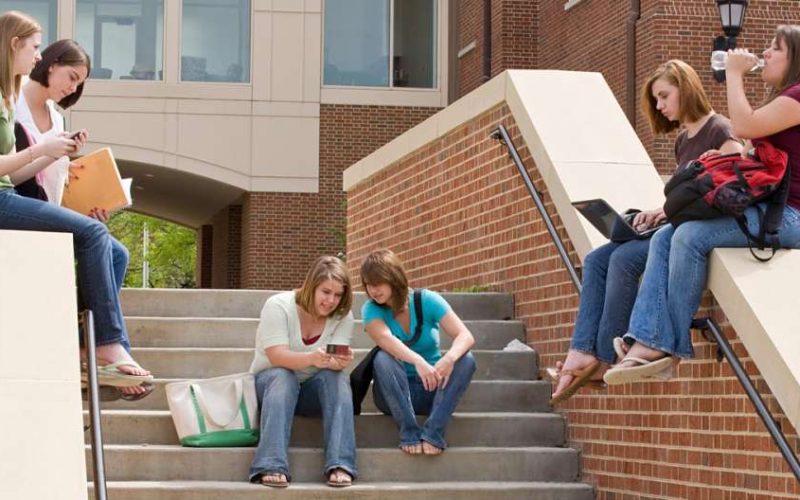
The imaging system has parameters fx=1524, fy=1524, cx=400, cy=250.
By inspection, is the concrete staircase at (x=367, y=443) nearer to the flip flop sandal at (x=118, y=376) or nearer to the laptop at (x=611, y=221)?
the flip flop sandal at (x=118, y=376)

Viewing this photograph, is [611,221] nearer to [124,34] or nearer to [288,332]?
[288,332]

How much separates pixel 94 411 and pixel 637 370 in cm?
213

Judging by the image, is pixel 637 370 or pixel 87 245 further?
pixel 87 245

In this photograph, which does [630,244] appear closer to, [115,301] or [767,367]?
[767,367]

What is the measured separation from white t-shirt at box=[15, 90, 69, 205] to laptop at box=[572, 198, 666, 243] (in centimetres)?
230

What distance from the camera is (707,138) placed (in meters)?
6.52

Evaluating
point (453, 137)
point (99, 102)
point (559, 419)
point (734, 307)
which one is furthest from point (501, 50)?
point (734, 307)

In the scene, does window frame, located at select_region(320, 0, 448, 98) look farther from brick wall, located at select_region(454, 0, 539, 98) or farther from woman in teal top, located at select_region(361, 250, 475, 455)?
woman in teal top, located at select_region(361, 250, 475, 455)

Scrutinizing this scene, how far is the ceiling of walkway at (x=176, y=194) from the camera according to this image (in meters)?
28.3

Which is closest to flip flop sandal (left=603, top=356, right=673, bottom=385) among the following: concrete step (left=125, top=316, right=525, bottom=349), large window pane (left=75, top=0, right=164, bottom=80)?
concrete step (left=125, top=316, right=525, bottom=349)

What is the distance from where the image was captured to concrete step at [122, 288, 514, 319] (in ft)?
30.6

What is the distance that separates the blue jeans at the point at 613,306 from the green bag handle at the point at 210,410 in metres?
1.84

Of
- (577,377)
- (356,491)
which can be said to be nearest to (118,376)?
(356,491)

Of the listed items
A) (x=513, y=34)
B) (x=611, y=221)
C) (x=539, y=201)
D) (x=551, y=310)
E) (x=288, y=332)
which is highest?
(x=513, y=34)
